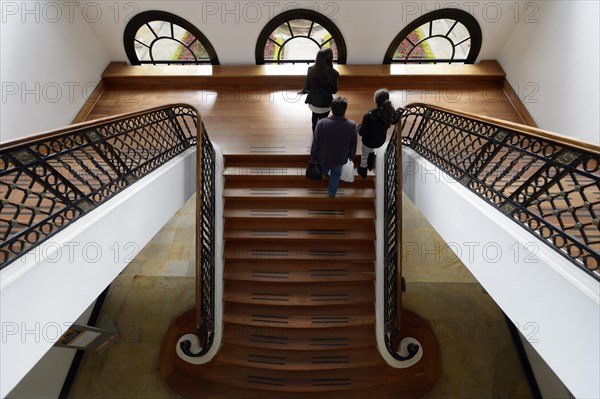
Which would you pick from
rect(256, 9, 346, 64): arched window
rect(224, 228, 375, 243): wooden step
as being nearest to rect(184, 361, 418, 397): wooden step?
rect(224, 228, 375, 243): wooden step

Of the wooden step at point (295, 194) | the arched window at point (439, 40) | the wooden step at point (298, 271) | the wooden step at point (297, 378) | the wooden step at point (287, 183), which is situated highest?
the arched window at point (439, 40)

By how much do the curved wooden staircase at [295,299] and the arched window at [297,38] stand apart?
256 cm

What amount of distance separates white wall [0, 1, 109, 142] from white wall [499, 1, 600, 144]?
734 cm

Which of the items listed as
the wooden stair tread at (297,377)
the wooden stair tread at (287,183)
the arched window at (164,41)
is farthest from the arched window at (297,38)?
the wooden stair tread at (297,377)

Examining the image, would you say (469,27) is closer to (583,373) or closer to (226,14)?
(226,14)

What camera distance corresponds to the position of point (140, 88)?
6129 mm

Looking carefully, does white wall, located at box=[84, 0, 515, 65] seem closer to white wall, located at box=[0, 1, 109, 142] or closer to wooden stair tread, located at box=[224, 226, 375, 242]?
white wall, located at box=[0, 1, 109, 142]

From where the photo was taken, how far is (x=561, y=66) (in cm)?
458

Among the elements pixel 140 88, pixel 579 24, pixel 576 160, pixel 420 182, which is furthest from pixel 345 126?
pixel 140 88

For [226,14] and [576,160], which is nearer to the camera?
[576,160]

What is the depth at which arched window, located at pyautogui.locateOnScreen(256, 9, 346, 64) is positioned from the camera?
5.64 metres

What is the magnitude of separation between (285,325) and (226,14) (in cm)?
509

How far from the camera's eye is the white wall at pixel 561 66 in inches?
159

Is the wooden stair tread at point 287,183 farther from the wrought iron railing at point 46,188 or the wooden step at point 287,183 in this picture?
the wrought iron railing at point 46,188
